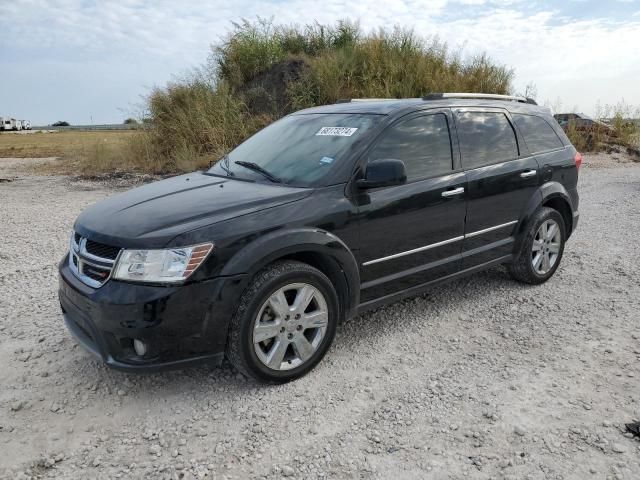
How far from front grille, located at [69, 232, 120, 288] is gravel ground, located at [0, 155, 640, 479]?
718mm

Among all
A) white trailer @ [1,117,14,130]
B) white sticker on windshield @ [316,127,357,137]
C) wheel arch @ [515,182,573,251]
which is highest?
white sticker on windshield @ [316,127,357,137]

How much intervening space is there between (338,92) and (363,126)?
9960 millimetres

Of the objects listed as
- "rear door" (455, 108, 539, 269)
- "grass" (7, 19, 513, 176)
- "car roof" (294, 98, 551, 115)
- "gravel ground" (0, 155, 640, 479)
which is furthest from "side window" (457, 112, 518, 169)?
"grass" (7, 19, 513, 176)

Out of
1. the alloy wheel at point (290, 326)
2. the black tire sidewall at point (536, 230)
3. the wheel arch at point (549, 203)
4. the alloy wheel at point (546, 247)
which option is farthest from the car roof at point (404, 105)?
the alloy wheel at point (290, 326)

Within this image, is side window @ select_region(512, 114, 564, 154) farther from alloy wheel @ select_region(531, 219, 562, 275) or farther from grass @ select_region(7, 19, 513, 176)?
grass @ select_region(7, 19, 513, 176)

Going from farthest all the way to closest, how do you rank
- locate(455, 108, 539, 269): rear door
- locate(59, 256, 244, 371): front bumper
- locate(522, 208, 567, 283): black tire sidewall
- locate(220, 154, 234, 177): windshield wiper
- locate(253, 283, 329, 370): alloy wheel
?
locate(522, 208, 567, 283): black tire sidewall, locate(455, 108, 539, 269): rear door, locate(220, 154, 234, 177): windshield wiper, locate(253, 283, 329, 370): alloy wheel, locate(59, 256, 244, 371): front bumper

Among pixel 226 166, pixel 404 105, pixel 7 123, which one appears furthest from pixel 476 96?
pixel 7 123

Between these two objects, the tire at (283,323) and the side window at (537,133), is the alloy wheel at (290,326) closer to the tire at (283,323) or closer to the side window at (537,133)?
the tire at (283,323)

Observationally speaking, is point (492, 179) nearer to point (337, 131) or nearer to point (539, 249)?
point (539, 249)

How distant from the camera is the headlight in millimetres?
2955

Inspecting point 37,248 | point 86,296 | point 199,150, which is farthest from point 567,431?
point 199,150

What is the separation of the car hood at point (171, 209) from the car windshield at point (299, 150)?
18 cm

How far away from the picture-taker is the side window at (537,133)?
4906mm

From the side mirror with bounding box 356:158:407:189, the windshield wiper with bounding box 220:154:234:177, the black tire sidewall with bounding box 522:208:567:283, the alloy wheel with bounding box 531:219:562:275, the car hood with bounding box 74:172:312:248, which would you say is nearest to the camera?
the car hood with bounding box 74:172:312:248
